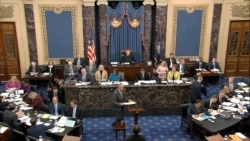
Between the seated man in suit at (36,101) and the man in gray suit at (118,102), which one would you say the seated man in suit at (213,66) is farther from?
the seated man in suit at (36,101)

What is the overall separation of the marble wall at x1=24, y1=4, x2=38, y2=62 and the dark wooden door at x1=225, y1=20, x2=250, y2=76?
375 inches

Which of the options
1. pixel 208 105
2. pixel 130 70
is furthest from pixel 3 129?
pixel 130 70

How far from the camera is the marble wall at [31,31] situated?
45.3 feet

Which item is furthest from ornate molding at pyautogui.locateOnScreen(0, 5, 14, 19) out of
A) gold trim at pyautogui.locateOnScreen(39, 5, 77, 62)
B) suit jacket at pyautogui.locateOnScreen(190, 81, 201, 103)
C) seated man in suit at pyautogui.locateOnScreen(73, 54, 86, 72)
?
suit jacket at pyautogui.locateOnScreen(190, 81, 201, 103)

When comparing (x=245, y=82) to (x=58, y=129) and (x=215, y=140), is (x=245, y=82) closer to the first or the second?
(x=215, y=140)

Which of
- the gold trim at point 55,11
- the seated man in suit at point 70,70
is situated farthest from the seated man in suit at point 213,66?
the gold trim at point 55,11

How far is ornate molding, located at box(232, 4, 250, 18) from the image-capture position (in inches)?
561

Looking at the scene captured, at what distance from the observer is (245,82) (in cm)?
1224

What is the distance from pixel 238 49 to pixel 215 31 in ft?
5.24

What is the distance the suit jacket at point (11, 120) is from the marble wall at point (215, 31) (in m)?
10.1

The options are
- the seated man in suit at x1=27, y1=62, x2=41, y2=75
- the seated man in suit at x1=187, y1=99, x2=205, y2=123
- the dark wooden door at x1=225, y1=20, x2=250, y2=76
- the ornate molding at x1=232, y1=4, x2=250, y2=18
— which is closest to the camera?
the seated man in suit at x1=187, y1=99, x2=205, y2=123

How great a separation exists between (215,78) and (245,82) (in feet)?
6.45

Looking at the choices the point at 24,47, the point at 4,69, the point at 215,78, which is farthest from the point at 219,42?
the point at 4,69

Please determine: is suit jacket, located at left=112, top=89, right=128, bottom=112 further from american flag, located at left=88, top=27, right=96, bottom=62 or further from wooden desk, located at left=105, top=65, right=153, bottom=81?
wooden desk, located at left=105, top=65, right=153, bottom=81
